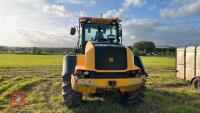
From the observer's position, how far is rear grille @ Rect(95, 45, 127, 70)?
10.6 metres

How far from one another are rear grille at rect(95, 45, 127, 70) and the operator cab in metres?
1.53

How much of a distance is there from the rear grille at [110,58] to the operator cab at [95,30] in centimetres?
153

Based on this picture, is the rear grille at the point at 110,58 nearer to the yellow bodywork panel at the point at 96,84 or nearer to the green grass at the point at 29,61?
the yellow bodywork panel at the point at 96,84

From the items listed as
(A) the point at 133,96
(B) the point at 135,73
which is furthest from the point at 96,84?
A: (A) the point at 133,96

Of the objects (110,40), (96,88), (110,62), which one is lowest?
(96,88)

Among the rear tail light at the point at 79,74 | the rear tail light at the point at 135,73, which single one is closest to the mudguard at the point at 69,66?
the rear tail light at the point at 79,74

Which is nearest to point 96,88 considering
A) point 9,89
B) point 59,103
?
point 59,103

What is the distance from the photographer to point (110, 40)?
12.5 metres

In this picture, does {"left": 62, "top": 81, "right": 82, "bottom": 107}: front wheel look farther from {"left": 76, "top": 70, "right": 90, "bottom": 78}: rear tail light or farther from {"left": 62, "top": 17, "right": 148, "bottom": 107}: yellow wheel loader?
{"left": 76, "top": 70, "right": 90, "bottom": 78}: rear tail light

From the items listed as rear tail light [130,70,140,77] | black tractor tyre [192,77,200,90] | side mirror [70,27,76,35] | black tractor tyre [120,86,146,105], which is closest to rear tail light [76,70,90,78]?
rear tail light [130,70,140,77]

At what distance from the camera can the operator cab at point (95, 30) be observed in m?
12.4

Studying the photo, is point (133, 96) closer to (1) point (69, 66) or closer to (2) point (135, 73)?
(2) point (135, 73)

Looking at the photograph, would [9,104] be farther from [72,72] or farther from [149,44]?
[149,44]

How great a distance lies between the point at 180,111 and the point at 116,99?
2791 mm
